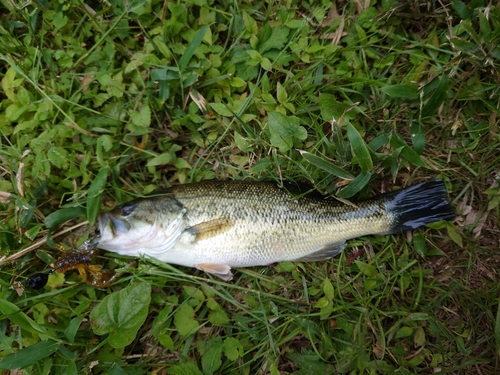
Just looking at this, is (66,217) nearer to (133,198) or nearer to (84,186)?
(84,186)

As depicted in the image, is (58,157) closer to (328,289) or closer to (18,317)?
(18,317)

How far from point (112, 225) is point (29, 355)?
1030 millimetres

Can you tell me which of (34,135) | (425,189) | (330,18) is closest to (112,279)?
(34,135)

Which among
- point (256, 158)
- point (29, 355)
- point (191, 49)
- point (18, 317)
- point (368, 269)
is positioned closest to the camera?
point (29, 355)

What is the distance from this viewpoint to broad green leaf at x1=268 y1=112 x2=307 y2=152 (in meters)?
Result: 2.69

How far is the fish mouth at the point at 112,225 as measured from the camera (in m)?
2.59

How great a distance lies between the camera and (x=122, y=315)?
2.53m

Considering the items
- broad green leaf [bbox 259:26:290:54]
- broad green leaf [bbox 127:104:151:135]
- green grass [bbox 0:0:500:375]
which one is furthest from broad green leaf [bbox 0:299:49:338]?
broad green leaf [bbox 259:26:290:54]

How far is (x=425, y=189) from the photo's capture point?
107 inches

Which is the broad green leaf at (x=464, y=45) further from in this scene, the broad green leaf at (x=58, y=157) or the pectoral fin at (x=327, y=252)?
the broad green leaf at (x=58, y=157)

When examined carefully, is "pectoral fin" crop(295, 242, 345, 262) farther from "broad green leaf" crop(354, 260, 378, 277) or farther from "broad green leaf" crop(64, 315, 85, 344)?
"broad green leaf" crop(64, 315, 85, 344)

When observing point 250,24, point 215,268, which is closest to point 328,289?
point 215,268

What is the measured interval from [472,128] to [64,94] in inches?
134

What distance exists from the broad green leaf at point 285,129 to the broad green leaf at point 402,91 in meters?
0.70
